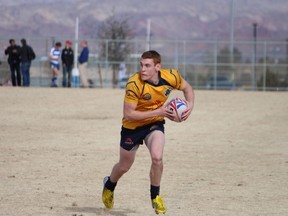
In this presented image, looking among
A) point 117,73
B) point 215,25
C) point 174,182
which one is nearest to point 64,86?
point 117,73

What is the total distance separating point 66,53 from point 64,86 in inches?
102

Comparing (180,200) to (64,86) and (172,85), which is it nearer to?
(172,85)

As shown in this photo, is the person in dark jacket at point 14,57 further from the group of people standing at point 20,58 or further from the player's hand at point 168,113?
the player's hand at point 168,113

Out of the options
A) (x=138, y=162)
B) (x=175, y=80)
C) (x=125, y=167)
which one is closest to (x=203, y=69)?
(x=138, y=162)

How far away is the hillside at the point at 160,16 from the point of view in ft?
404

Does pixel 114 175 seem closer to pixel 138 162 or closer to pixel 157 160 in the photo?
pixel 157 160

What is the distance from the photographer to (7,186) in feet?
42.1

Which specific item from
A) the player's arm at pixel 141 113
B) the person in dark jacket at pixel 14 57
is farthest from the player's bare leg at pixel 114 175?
the person in dark jacket at pixel 14 57

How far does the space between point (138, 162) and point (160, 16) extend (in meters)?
129

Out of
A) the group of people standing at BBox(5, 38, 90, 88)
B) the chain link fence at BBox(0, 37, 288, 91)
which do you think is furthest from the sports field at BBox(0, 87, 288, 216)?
the chain link fence at BBox(0, 37, 288, 91)

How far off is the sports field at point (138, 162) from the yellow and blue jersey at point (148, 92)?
1.15 m

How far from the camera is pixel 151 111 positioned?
1012 cm

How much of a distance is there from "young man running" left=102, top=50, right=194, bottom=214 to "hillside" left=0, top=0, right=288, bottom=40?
3979 inches

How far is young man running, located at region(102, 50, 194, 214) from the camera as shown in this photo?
33.2ft
